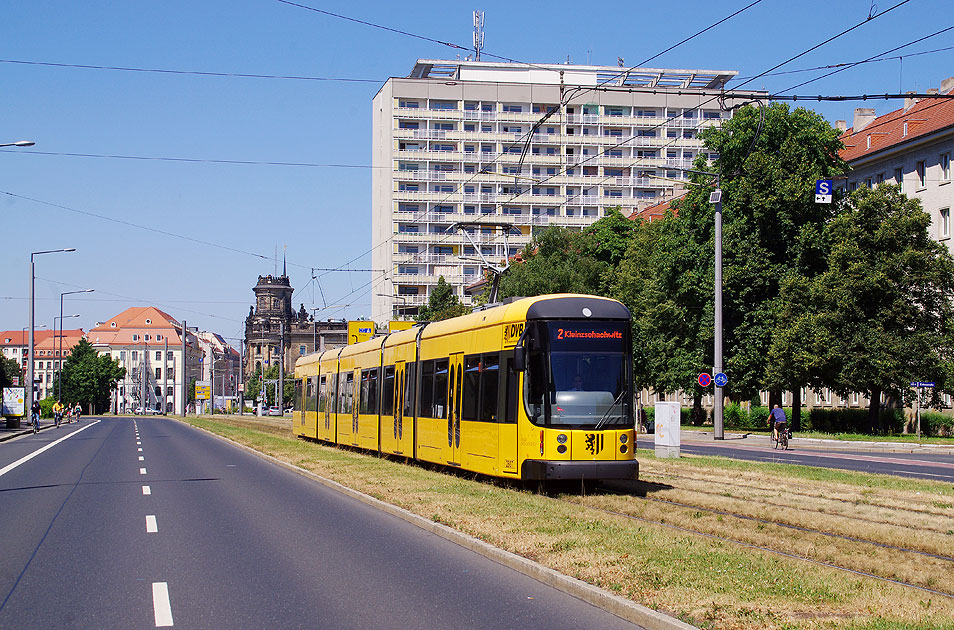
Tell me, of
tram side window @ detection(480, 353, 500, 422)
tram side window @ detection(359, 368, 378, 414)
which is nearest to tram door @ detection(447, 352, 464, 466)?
tram side window @ detection(480, 353, 500, 422)

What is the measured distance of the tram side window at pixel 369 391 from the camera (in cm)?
2902

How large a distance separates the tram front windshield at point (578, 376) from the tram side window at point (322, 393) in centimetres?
2057

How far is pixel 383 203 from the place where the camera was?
113875mm

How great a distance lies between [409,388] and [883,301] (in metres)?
28.6

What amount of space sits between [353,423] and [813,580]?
945 inches

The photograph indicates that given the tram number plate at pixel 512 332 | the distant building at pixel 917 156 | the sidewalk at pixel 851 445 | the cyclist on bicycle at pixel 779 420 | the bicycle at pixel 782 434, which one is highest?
the distant building at pixel 917 156

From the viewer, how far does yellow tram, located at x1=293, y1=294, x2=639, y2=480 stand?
17406 millimetres

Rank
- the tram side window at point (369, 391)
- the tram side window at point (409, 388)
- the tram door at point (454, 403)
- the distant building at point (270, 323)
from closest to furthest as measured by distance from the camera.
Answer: the tram door at point (454, 403) → the tram side window at point (409, 388) → the tram side window at point (369, 391) → the distant building at point (270, 323)

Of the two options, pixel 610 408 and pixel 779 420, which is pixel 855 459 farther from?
pixel 610 408

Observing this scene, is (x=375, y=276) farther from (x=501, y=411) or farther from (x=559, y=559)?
(x=559, y=559)

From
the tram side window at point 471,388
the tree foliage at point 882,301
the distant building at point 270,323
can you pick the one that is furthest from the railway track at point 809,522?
the distant building at point 270,323

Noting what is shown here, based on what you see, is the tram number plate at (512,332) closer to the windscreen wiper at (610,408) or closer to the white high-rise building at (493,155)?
the windscreen wiper at (610,408)

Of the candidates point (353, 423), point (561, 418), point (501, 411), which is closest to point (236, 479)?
point (501, 411)

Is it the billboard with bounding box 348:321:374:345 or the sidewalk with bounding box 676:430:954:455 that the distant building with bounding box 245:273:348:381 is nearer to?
the billboard with bounding box 348:321:374:345
